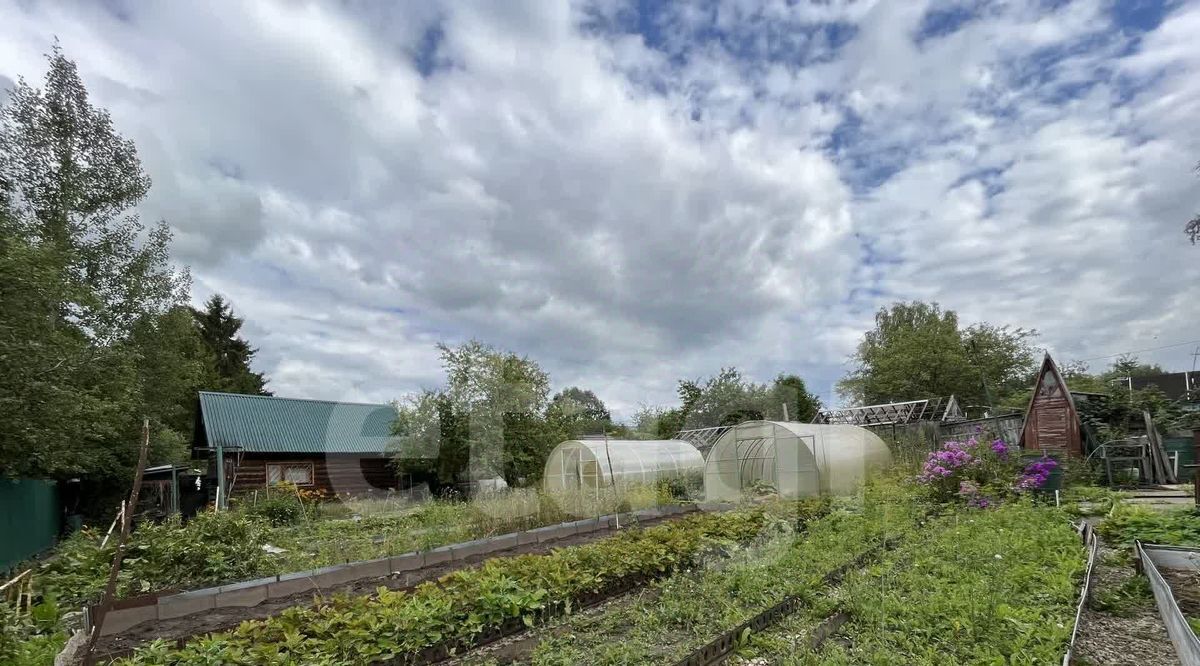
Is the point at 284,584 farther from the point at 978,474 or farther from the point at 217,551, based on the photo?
the point at 978,474

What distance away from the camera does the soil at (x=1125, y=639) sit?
3.61 meters

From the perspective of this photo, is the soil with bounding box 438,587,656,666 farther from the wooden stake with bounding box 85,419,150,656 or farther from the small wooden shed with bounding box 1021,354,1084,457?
the small wooden shed with bounding box 1021,354,1084,457

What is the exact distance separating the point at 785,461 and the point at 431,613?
9170 millimetres

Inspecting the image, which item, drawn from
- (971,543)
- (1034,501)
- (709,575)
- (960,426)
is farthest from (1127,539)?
(960,426)

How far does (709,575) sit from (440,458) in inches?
457

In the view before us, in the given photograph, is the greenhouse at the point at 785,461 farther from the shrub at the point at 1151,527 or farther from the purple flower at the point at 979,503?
the shrub at the point at 1151,527

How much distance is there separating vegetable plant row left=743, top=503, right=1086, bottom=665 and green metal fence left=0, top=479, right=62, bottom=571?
37.3 feet

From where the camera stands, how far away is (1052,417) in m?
15.1

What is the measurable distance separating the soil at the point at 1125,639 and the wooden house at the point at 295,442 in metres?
16.6

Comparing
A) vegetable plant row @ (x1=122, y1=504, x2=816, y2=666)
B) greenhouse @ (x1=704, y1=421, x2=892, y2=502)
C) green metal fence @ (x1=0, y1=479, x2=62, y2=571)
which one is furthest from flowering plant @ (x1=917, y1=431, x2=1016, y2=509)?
green metal fence @ (x1=0, y1=479, x2=62, y2=571)

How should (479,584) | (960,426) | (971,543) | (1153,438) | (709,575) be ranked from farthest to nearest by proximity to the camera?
(960,426), (1153,438), (971,543), (709,575), (479,584)

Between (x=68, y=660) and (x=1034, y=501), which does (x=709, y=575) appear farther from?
(x=1034, y=501)

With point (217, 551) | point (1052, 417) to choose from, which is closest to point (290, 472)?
point (217, 551)

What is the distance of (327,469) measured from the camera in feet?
61.9
